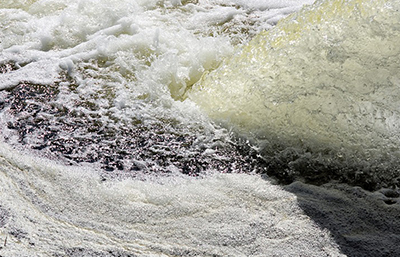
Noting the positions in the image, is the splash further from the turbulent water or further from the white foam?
the white foam

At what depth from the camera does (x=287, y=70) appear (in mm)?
3092

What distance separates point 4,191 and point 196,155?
3.83ft

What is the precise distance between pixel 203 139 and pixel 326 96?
3.01 ft

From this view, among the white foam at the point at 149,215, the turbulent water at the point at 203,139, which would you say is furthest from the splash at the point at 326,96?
the white foam at the point at 149,215

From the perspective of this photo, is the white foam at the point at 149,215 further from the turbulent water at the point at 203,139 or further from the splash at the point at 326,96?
the splash at the point at 326,96

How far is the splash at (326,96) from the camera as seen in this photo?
9.07ft

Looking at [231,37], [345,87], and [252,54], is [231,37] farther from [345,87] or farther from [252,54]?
[345,87]

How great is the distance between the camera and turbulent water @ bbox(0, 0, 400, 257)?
2.22 meters

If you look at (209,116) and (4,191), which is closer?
(4,191)

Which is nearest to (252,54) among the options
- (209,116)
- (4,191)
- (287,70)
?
(287,70)

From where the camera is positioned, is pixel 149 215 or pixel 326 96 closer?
pixel 149 215

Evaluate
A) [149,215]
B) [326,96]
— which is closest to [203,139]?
[149,215]

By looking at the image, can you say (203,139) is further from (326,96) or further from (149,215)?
(326,96)

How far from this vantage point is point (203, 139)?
290cm
